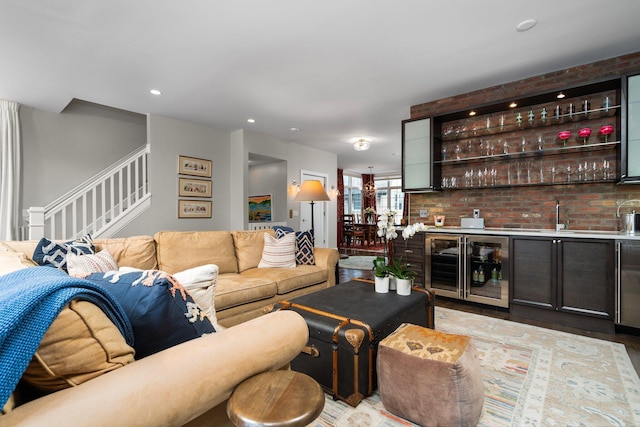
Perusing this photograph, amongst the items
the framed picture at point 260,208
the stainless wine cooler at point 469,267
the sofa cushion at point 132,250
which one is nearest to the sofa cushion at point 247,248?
the sofa cushion at point 132,250

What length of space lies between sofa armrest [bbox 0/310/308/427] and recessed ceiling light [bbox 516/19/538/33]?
296 centimetres

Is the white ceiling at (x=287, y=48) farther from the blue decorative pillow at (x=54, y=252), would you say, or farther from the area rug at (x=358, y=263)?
the area rug at (x=358, y=263)

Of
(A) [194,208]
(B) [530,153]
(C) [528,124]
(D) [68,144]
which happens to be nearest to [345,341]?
(B) [530,153]

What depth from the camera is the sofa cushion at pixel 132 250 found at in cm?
251

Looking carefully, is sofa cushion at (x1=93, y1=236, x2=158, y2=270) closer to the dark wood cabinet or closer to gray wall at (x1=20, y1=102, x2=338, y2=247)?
gray wall at (x1=20, y1=102, x2=338, y2=247)

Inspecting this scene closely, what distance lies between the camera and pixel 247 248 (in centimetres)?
338

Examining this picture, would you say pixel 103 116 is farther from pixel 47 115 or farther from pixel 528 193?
pixel 528 193

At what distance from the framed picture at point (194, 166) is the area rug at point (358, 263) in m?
3.00

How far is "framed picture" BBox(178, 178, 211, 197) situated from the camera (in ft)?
16.5

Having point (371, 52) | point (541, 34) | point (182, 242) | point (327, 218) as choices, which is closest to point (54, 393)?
point (182, 242)

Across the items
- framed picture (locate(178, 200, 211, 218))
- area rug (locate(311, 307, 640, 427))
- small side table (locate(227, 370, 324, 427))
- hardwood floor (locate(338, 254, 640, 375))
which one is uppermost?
framed picture (locate(178, 200, 211, 218))

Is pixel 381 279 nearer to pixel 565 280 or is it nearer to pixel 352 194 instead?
pixel 565 280

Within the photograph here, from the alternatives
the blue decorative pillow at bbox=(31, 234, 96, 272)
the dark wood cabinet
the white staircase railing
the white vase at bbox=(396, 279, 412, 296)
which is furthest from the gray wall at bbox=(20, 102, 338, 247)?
the dark wood cabinet

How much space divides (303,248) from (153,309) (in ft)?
8.78
